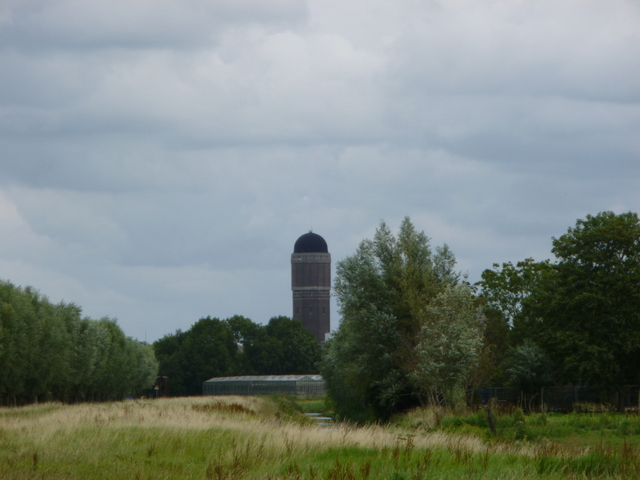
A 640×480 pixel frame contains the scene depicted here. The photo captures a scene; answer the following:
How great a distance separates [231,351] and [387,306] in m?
108

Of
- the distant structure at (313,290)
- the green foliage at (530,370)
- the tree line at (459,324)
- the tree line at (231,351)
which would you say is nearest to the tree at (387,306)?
the tree line at (459,324)

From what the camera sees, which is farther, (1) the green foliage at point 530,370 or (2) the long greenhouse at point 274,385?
(2) the long greenhouse at point 274,385

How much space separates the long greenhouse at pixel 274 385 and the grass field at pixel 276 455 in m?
102

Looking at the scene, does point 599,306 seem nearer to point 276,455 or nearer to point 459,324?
point 459,324

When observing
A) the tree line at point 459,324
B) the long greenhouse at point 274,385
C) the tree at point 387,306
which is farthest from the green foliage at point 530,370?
the long greenhouse at point 274,385

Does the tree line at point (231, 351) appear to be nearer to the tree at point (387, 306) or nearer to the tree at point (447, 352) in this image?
the tree at point (387, 306)

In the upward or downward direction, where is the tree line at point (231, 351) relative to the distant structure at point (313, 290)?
downward

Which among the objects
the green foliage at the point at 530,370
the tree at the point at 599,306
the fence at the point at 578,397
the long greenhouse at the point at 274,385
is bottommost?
the long greenhouse at the point at 274,385

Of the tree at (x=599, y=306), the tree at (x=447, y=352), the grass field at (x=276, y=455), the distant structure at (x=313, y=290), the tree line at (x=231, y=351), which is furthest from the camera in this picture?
the distant structure at (x=313, y=290)

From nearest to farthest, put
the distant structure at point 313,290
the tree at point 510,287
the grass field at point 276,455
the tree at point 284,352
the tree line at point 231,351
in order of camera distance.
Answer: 1. the grass field at point 276,455
2. the tree at point 510,287
3. the tree line at point 231,351
4. the tree at point 284,352
5. the distant structure at point 313,290

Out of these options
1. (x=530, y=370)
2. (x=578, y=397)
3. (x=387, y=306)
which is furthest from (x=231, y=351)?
(x=387, y=306)

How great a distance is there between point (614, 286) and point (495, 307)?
2164cm

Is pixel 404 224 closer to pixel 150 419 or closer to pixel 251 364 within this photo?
pixel 150 419

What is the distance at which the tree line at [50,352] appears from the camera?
175 feet
